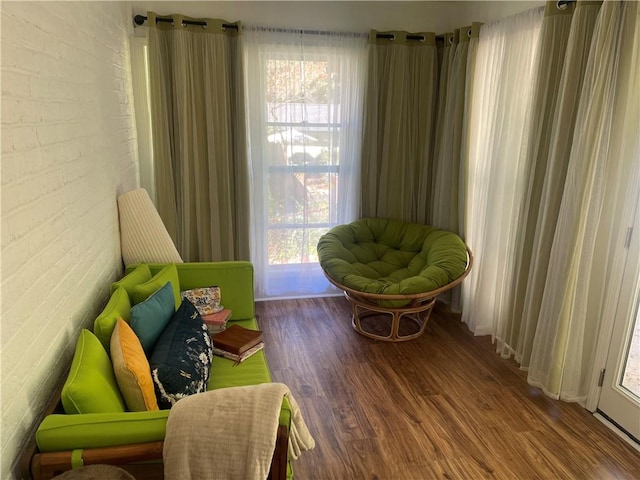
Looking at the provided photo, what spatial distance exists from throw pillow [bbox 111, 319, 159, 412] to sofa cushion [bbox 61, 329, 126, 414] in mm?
33

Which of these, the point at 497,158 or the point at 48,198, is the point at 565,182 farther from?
the point at 48,198

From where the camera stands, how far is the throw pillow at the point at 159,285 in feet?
7.06

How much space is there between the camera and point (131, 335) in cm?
172

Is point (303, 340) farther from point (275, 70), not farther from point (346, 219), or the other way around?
point (275, 70)

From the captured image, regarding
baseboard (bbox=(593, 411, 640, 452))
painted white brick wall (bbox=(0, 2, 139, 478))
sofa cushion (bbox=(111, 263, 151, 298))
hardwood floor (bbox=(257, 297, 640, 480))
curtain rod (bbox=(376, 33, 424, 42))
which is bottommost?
hardwood floor (bbox=(257, 297, 640, 480))

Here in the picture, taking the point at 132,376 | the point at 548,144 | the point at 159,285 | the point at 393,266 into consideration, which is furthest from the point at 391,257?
the point at 132,376

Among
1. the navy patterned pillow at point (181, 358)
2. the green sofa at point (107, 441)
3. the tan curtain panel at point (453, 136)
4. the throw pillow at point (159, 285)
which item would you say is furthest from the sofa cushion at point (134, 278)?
the tan curtain panel at point (453, 136)

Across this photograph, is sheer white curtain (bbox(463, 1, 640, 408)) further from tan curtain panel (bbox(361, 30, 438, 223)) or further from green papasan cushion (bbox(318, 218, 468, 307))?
tan curtain panel (bbox(361, 30, 438, 223))

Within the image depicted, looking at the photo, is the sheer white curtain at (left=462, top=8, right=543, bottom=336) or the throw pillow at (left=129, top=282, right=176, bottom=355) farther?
the sheer white curtain at (left=462, top=8, right=543, bottom=336)

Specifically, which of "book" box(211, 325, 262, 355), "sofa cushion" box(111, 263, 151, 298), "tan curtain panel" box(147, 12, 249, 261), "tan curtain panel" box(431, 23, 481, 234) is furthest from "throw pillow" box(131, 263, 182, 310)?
"tan curtain panel" box(431, 23, 481, 234)

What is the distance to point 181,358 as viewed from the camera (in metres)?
1.79

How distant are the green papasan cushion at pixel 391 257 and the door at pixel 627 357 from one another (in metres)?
1.09

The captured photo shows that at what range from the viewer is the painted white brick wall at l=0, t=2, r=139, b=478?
1265mm

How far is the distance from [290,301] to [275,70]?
198 centimetres
